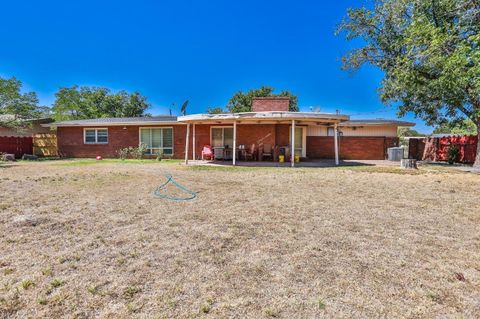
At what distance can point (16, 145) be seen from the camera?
757 inches

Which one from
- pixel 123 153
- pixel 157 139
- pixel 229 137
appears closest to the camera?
pixel 229 137

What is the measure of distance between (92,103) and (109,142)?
26.7 m

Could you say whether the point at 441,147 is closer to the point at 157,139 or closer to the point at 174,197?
the point at 157,139

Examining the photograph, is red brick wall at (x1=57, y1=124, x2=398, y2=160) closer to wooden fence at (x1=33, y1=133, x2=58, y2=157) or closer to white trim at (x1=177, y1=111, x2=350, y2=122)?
wooden fence at (x1=33, y1=133, x2=58, y2=157)

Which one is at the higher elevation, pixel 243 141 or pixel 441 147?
pixel 243 141

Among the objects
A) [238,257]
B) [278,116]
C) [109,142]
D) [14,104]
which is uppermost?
[14,104]

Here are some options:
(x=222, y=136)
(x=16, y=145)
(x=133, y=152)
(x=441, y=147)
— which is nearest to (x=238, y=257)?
(x=222, y=136)

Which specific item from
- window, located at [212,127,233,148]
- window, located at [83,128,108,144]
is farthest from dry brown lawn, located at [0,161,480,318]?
window, located at [83,128,108,144]

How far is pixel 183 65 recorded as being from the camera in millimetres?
40625

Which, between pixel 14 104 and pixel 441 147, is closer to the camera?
pixel 441 147

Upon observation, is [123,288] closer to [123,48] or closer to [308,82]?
[123,48]

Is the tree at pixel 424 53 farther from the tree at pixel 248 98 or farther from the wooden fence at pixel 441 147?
the tree at pixel 248 98

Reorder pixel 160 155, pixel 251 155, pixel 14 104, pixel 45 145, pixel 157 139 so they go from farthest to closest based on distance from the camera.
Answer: pixel 45 145, pixel 14 104, pixel 157 139, pixel 160 155, pixel 251 155

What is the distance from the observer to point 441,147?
18.5 metres
